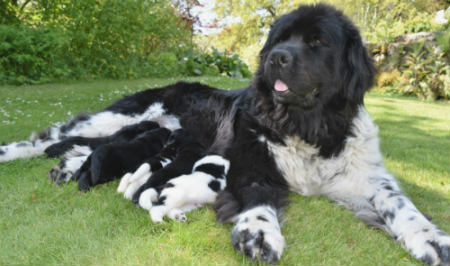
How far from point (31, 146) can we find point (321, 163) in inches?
109

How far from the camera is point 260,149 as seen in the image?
8.60 feet

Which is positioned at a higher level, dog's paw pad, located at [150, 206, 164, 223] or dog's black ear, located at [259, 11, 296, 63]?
dog's black ear, located at [259, 11, 296, 63]

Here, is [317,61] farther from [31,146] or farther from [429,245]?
[31,146]

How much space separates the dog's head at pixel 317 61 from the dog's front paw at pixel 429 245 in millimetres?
1032

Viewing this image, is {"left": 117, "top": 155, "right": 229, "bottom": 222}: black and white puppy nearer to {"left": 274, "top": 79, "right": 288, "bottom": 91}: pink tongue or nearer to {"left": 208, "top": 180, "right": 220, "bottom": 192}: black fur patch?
{"left": 208, "top": 180, "right": 220, "bottom": 192}: black fur patch

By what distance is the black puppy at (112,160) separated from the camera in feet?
8.18

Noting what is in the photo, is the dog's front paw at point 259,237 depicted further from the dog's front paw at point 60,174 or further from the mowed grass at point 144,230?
the dog's front paw at point 60,174

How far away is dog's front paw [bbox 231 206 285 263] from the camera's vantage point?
66.6 inches

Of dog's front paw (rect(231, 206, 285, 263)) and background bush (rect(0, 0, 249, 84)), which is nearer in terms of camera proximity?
dog's front paw (rect(231, 206, 285, 263))

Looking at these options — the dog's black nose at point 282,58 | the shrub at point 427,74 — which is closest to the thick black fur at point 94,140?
the dog's black nose at point 282,58

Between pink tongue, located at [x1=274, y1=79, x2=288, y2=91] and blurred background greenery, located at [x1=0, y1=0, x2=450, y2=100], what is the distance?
170 inches

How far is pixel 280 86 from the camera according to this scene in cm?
240

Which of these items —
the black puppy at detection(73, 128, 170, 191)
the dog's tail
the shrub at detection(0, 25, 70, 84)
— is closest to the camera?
the black puppy at detection(73, 128, 170, 191)

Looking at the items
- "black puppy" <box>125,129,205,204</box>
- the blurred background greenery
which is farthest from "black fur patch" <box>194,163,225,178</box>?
the blurred background greenery
